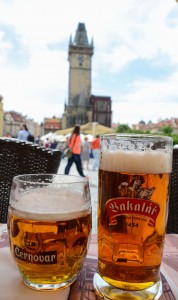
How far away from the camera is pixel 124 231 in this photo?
46 cm

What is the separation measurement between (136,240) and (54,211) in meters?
0.12

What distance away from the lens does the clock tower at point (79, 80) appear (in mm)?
41344

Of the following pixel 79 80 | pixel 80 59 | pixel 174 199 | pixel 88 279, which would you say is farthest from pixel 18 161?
pixel 80 59

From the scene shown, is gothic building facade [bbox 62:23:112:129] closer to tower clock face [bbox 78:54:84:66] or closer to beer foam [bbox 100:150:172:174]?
tower clock face [bbox 78:54:84:66]

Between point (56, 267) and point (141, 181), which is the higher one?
point (141, 181)

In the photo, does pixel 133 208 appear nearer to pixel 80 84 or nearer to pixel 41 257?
pixel 41 257

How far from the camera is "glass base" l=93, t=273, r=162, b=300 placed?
0.45 m

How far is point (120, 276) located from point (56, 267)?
0.09m

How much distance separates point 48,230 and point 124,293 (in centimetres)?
13

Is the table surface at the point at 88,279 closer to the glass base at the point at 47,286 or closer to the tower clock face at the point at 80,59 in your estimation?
the glass base at the point at 47,286

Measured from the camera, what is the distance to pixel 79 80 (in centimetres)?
4200

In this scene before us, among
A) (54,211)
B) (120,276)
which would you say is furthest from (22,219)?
(120,276)

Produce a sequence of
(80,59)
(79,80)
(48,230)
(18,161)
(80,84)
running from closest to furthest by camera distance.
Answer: (48,230) < (18,161) < (80,84) < (79,80) < (80,59)

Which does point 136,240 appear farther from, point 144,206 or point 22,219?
point 22,219
